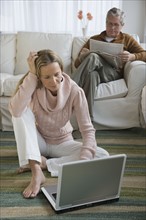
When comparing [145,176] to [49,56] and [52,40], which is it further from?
[52,40]

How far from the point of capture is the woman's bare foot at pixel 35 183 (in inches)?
70.6

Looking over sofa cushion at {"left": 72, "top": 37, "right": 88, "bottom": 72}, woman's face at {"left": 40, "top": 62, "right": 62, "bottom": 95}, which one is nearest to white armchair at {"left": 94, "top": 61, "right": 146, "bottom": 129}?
sofa cushion at {"left": 72, "top": 37, "right": 88, "bottom": 72}

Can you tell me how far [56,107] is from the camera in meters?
1.97

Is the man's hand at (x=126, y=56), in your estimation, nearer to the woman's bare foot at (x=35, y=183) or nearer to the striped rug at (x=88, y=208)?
the striped rug at (x=88, y=208)

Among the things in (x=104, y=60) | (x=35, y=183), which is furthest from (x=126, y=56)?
(x=35, y=183)

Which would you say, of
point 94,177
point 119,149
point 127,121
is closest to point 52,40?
point 127,121

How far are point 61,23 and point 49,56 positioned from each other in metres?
2.34

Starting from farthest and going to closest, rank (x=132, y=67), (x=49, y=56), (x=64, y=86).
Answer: (x=132, y=67), (x=64, y=86), (x=49, y=56)

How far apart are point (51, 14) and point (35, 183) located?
8.78 ft

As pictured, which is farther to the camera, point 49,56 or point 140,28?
point 140,28

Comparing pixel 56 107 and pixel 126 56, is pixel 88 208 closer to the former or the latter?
pixel 56 107

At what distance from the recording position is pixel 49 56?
184 cm

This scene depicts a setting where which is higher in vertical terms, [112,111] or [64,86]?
[64,86]

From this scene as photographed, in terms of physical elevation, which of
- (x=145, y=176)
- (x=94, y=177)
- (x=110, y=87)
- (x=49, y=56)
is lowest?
(x=145, y=176)
